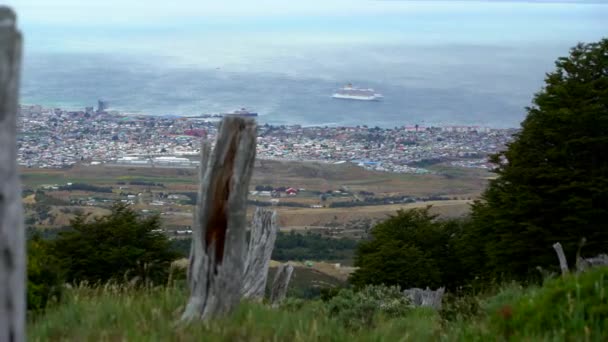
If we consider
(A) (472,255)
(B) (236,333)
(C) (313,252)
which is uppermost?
(B) (236,333)

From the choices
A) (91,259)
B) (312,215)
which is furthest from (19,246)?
(312,215)

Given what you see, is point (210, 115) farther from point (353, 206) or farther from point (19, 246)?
point (19, 246)

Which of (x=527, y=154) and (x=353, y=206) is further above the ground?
(x=527, y=154)

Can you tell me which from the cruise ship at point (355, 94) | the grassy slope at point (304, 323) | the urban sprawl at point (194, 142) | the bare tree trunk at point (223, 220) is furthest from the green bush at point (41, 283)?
the cruise ship at point (355, 94)

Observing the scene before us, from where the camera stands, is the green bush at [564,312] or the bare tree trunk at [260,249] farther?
the bare tree trunk at [260,249]

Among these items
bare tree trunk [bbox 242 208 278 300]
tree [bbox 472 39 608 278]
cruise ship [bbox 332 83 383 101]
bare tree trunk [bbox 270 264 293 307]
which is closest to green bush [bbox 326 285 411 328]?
bare tree trunk [bbox 242 208 278 300]

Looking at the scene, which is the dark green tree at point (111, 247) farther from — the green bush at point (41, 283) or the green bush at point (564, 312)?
the green bush at point (564, 312)

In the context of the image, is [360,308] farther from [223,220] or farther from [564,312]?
[564,312]

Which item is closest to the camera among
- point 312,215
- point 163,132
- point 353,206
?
point 312,215
